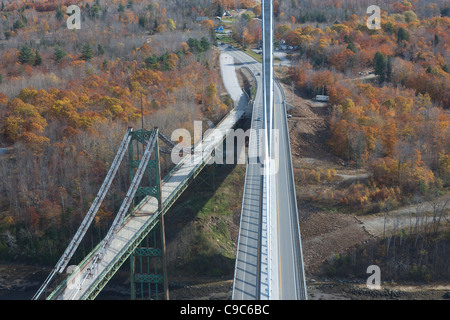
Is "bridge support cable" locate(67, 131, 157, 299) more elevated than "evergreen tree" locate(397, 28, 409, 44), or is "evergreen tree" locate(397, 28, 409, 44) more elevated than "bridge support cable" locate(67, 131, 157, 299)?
"evergreen tree" locate(397, 28, 409, 44)

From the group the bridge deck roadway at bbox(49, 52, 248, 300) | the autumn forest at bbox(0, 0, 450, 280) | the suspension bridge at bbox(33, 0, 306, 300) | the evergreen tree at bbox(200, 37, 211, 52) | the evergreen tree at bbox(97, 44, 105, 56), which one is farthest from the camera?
the evergreen tree at bbox(200, 37, 211, 52)

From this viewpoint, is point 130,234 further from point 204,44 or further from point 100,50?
point 204,44

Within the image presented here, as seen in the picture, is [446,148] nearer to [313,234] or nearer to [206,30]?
[313,234]

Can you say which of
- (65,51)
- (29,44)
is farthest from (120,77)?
(29,44)

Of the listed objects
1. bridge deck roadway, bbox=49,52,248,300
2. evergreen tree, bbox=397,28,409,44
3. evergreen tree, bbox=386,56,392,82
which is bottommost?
bridge deck roadway, bbox=49,52,248,300

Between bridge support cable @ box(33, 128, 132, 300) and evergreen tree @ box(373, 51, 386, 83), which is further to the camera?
evergreen tree @ box(373, 51, 386, 83)

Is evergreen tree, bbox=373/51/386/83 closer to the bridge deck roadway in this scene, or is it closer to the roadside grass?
the bridge deck roadway

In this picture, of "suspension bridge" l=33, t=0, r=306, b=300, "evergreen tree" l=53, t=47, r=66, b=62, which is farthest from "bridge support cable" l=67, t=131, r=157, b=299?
"evergreen tree" l=53, t=47, r=66, b=62

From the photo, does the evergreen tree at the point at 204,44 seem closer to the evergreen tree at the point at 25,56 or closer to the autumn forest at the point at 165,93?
the autumn forest at the point at 165,93
